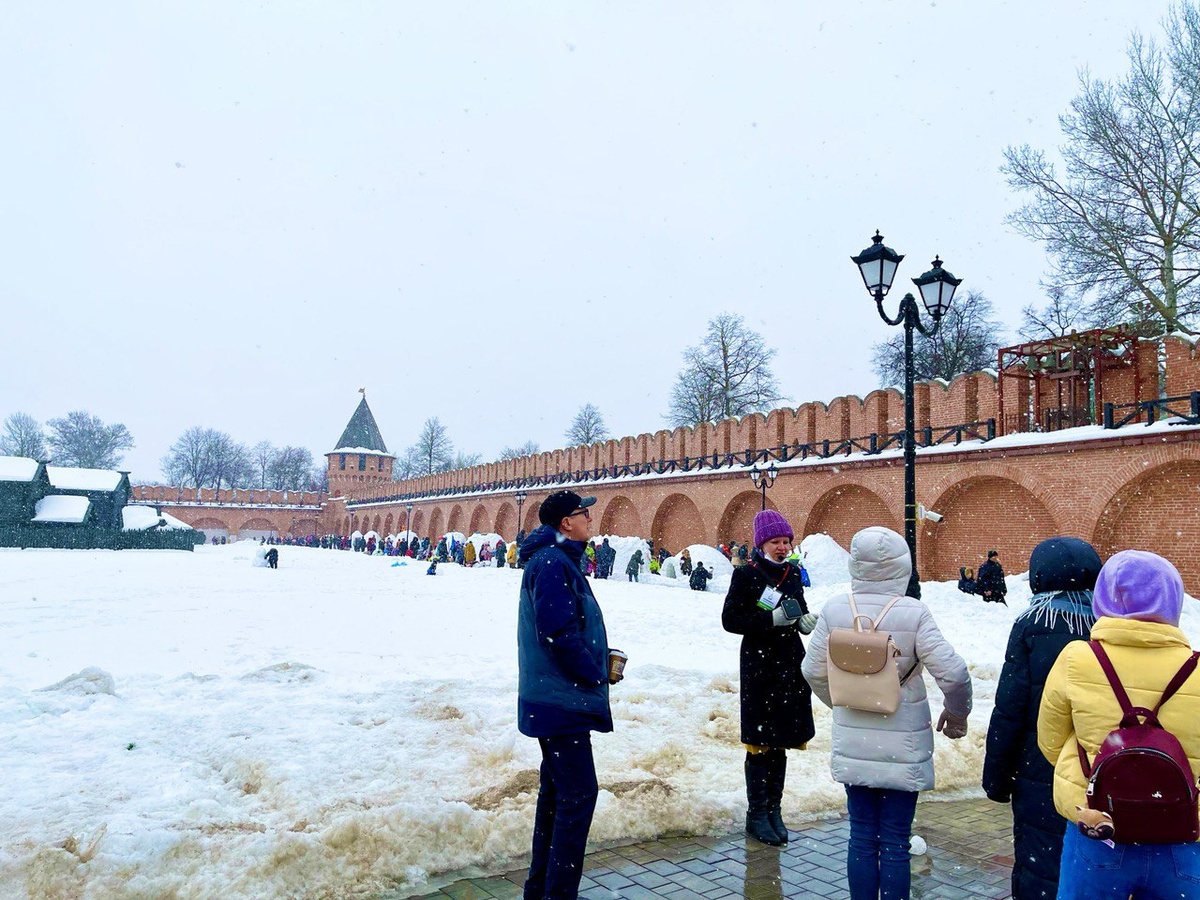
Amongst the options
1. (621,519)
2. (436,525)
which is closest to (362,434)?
(436,525)

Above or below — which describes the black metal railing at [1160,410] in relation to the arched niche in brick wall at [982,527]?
above

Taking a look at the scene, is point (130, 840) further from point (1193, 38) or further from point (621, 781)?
point (1193, 38)

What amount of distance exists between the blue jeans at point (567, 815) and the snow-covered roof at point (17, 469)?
38147mm

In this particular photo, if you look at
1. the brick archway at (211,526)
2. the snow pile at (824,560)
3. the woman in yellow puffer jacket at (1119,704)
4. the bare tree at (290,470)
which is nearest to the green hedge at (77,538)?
the snow pile at (824,560)

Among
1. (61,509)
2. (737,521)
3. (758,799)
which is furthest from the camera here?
(61,509)

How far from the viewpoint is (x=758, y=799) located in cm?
399

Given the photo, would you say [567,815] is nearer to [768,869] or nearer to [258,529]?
[768,869]

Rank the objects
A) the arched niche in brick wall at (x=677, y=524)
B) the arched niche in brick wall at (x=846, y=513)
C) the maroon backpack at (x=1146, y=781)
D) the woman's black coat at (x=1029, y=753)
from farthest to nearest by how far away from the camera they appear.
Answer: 1. the arched niche in brick wall at (x=677, y=524)
2. the arched niche in brick wall at (x=846, y=513)
3. the woman's black coat at (x=1029, y=753)
4. the maroon backpack at (x=1146, y=781)

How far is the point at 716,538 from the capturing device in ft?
87.0

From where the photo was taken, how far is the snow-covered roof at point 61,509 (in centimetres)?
3375

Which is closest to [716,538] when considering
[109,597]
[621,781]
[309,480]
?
[109,597]

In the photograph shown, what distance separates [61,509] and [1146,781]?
40244 millimetres

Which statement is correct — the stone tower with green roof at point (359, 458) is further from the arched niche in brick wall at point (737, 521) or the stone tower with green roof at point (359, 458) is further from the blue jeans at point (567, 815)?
the blue jeans at point (567, 815)

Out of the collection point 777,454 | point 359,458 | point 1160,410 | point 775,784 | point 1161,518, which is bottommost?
point 775,784
